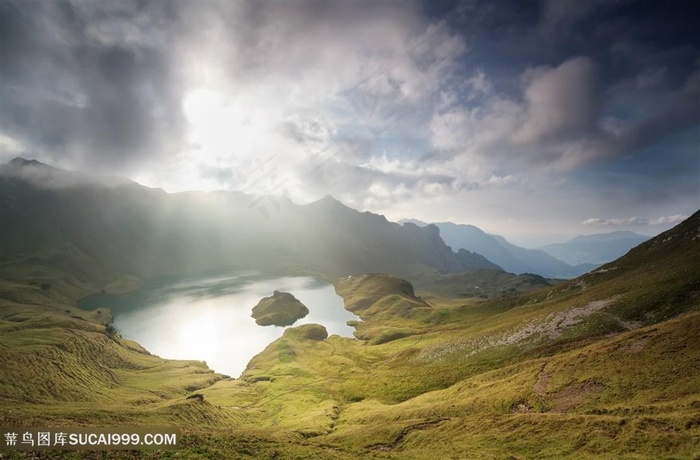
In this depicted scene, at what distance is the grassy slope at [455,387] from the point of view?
36.8 meters

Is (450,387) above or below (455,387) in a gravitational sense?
below

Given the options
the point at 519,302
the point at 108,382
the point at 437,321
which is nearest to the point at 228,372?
the point at 108,382

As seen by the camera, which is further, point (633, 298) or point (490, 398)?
point (633, 298)

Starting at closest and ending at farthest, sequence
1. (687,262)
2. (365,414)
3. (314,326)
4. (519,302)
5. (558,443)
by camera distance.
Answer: (558,443) < (365,414) < (687,262) < (519,302) < (314,326)

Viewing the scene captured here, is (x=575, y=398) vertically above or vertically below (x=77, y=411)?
below

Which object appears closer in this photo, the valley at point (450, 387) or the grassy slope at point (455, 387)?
the valley at point (450, 387)

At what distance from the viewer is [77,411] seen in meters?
46.2

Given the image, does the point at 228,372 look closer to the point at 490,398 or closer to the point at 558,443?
the point at 490,398

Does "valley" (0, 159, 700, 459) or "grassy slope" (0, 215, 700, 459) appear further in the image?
"grassy slope" (0, 215, 700, 459)

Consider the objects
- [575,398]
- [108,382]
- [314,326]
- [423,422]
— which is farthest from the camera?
[314,326]

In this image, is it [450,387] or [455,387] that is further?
[450,387]

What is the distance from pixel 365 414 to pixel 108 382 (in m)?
70.4

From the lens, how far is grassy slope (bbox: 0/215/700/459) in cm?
3681

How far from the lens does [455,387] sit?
64.2 m
